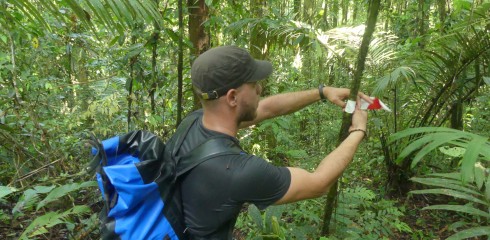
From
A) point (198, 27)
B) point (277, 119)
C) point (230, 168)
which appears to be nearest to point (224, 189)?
point (230, 168)

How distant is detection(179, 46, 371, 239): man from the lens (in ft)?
5.58

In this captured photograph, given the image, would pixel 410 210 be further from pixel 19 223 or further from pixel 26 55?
pixel 26 55

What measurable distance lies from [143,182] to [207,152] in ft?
1.05

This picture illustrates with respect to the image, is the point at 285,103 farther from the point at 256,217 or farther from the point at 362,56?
the point at 256,217

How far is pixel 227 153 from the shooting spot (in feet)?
5.68

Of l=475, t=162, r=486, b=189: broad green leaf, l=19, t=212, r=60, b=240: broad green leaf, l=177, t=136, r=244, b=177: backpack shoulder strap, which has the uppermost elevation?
l=177, t=136, r=244, b=177: backpack shoulder strap

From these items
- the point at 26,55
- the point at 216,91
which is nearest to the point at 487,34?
the point at 216,91

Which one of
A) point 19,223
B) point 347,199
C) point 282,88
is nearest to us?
point 19,223

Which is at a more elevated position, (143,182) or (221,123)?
(221,123)

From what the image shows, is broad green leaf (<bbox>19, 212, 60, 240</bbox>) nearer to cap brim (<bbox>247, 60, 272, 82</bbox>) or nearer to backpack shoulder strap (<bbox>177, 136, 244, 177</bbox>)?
backpack shoulder strap (<bbox>177, 136, 244, 177</bbox>)

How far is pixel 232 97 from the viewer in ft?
6.13

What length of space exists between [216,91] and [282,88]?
3770 millimetres

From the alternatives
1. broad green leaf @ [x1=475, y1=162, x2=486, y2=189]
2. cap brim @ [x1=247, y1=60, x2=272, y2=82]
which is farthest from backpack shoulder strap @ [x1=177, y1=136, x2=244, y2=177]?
broad green leaf @ [x1=475, y1=162, x2=486, y2=189]

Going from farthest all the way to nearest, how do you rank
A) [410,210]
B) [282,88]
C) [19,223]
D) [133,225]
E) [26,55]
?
1. [282,88]
2. [26,55]
3. [410,210]
4. [19,223]
5. [133,225]
